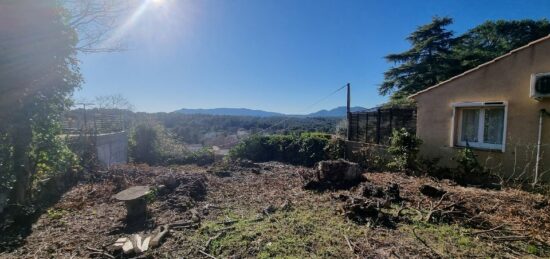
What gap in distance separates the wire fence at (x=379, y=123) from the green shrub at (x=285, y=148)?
1.53 m

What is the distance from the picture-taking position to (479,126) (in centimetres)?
685

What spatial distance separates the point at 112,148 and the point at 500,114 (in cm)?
1444

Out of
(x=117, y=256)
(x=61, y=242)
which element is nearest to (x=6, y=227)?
(x=61, y=242)

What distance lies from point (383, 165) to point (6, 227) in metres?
9.51

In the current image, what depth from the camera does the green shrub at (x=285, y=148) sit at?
41.7ft

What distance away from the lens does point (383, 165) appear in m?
9.00

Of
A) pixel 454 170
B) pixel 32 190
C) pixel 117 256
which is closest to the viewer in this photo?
pixel 117 256

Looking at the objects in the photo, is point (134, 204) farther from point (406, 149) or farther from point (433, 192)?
point (406, 149)

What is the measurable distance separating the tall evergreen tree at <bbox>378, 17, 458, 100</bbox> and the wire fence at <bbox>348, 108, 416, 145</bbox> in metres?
8.40

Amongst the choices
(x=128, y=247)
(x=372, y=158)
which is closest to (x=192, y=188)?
(x=128, y=247)

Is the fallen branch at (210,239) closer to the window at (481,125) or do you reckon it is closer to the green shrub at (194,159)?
the window at (481,125)

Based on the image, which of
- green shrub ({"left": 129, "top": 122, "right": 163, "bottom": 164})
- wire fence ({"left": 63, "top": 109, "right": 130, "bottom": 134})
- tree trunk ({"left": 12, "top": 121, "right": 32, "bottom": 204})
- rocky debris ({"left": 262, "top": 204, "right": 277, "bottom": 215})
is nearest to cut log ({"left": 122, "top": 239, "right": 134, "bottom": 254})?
rocky debris ({"left": 262, "top": 204, "right": 277, "bottom": 215})

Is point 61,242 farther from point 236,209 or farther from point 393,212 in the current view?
point 393,212

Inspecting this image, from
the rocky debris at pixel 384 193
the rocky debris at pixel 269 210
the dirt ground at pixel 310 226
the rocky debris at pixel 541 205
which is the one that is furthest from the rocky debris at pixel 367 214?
the rocky debris at pixel 541 205
